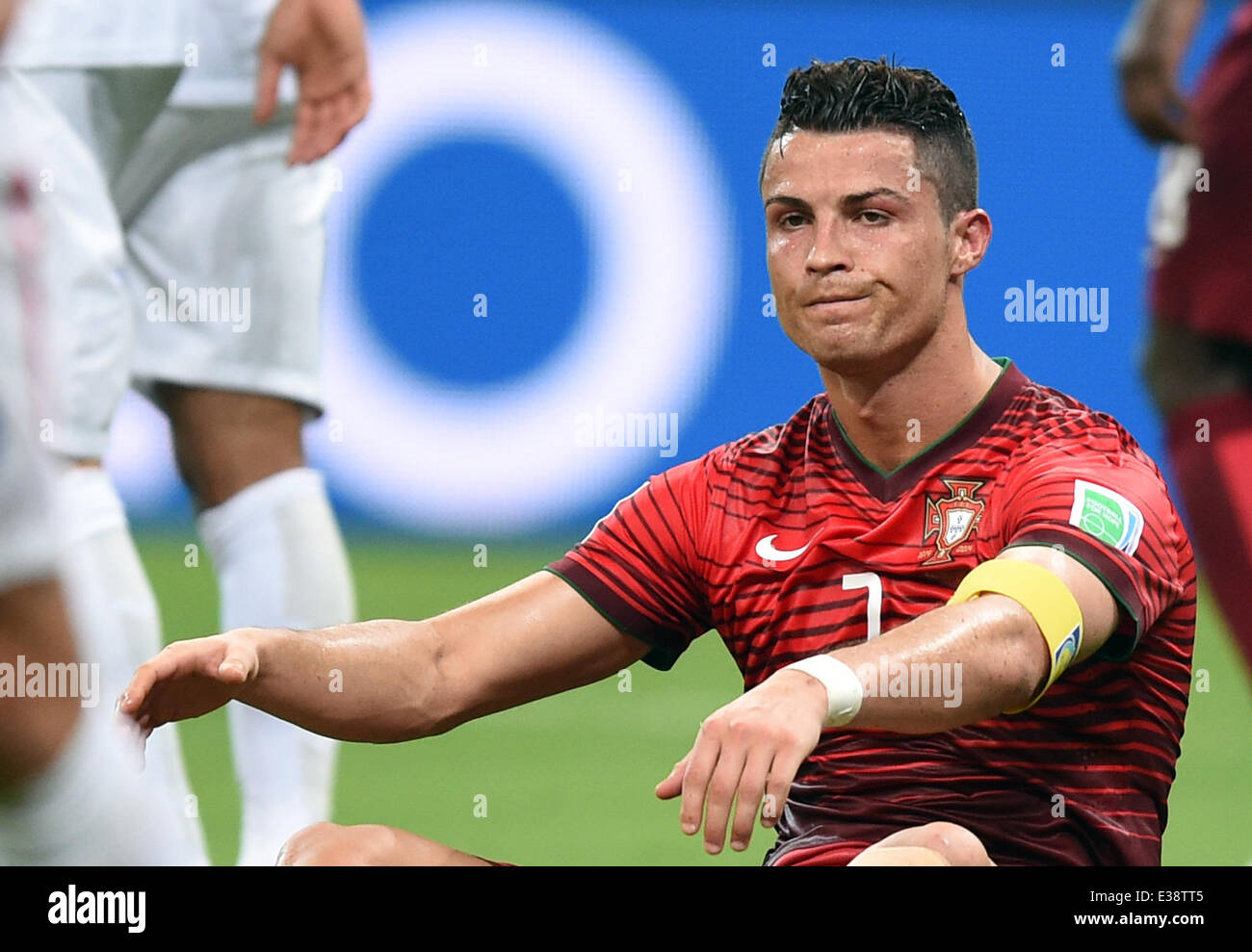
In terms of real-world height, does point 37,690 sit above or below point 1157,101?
below

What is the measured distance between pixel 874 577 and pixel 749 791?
25.2 inches

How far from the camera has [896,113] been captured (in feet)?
7.24

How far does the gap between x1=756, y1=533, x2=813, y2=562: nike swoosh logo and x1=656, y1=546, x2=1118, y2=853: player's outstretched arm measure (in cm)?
35

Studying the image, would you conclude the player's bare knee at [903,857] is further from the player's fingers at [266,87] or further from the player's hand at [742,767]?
the player's fingers at [266,87]

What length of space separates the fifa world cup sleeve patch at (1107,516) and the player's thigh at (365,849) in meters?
0.78

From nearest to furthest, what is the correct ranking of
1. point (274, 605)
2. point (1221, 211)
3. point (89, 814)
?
1. point (89, 814)
2. point (274, 605)
3. point (1221, 211)

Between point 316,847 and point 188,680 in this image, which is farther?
point 316,847

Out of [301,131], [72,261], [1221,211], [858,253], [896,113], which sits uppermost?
[301,131]

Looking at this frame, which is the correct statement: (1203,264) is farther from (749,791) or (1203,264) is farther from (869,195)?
(749,791)

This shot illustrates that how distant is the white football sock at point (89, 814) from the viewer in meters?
2.78

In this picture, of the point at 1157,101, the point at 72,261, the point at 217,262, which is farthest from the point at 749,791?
the point at 1157,101

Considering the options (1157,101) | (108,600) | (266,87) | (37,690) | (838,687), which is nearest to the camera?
(838,687)

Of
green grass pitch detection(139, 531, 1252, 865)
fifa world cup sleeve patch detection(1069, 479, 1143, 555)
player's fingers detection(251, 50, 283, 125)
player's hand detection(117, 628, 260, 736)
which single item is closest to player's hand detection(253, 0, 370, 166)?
player's fingers detection(251, 50, 283, 125)
